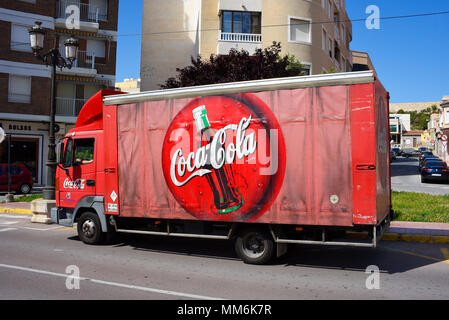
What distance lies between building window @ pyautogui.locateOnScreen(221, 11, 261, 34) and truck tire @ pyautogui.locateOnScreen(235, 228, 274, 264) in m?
23.0

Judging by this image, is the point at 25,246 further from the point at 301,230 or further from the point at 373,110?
the point at 373,110

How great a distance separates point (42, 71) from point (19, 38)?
8.08 feet

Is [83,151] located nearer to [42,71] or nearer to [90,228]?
[90,228]

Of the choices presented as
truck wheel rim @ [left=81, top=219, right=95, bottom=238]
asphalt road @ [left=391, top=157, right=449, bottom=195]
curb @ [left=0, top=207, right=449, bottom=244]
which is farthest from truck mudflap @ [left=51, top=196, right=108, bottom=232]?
asphalt road @ [left=391, top=157, right=449, bottom=195]

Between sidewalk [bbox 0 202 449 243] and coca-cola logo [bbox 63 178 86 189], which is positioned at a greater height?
coca-cola logo [bbox 63 178 86 189]

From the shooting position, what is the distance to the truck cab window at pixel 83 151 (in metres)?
9.21

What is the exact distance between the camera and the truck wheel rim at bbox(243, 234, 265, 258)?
7.41m

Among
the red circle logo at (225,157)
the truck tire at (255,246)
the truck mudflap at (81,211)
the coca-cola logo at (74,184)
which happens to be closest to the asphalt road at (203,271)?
the truck tire at (255,246)

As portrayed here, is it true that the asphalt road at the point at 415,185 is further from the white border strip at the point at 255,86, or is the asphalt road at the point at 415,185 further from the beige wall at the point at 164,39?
the beige wall at the point at 164,39

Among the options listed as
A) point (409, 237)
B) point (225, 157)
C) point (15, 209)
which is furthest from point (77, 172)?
point (409, 237)

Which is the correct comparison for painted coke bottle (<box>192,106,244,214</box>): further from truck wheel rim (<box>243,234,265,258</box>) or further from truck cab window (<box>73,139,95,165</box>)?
truck cab window (<box>73,139,95,165</box>)

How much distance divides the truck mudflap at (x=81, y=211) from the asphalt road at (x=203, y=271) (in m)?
0.52

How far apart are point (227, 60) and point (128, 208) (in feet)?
41.6

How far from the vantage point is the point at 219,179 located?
7.42m
